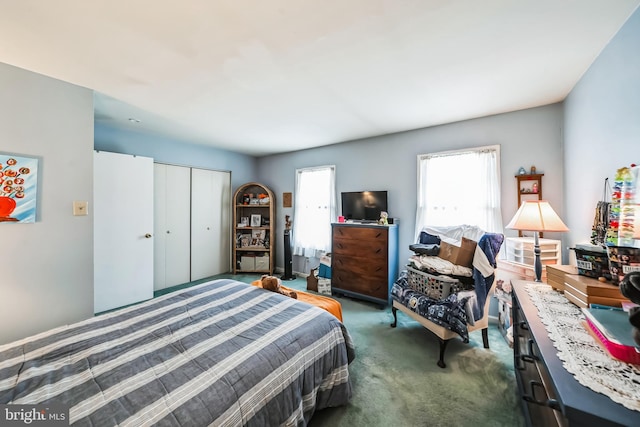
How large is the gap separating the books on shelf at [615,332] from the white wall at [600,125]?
3.22 ft

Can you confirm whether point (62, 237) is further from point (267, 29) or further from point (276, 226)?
point (276, 226)

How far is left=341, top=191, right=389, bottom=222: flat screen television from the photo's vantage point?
11.7ft

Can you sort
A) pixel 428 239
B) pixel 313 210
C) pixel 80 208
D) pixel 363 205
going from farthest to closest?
1. pixel 313 210
2. pixel 363 205
3. pixel 428 239
4. pixel 80 208

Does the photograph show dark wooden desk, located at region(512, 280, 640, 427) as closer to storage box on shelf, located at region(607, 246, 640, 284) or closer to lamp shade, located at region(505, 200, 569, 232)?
storage box on shelf, located at region(607, 246, 640, 284)

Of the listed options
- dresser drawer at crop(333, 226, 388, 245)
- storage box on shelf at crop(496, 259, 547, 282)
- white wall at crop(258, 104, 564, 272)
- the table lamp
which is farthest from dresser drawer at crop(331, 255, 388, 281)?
the table lamp

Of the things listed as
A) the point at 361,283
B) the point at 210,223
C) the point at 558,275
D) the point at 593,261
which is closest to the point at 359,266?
the point at 361,283

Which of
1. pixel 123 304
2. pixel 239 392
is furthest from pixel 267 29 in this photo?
pixel 123 304

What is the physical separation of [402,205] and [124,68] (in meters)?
3.35

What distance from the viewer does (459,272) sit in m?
2.29

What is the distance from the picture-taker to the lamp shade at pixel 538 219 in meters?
1.90

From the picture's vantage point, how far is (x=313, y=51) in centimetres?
170

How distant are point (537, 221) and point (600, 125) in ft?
2.51
